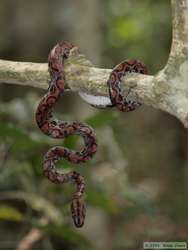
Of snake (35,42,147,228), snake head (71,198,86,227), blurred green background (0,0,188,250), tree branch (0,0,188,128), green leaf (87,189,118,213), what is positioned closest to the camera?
tree branch (0,0,188,128)

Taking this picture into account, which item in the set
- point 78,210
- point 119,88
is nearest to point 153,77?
point 119,88

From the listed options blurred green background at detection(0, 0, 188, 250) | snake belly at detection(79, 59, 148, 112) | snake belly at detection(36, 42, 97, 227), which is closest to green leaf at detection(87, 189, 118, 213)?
blurred green background at detection(0, 0, 188, 250)

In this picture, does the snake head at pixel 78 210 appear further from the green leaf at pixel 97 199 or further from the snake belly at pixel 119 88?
the green leaf at pixel 97 199

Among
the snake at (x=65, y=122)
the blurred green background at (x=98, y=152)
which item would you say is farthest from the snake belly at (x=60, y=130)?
the blurred green background at (x=98, y=152)

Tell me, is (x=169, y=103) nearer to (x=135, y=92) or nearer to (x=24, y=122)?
(x=135, y=92)

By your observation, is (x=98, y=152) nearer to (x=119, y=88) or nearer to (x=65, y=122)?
(x=65, y=122)

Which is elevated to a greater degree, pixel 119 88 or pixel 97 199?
pixel 119 88

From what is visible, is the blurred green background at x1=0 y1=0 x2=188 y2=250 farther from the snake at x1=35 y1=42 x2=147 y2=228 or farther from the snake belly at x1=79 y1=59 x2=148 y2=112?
the snake belly at x1=79 y1=59 x2=148 y2=112
